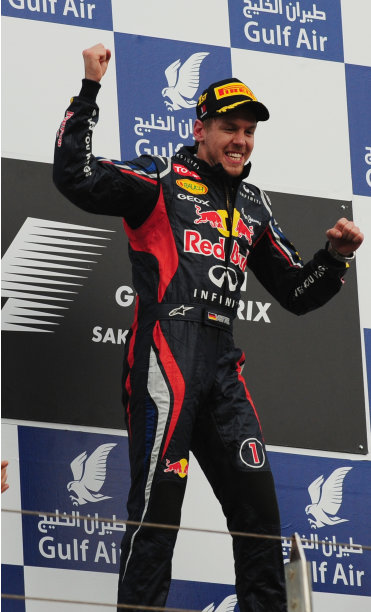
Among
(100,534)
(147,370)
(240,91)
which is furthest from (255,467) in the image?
(240,91)

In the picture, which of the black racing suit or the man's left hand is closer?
the black racing suit

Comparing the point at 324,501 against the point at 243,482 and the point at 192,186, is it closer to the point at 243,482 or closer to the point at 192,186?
the point at 243,482

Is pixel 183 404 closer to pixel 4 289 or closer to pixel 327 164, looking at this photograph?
pixel 4 289

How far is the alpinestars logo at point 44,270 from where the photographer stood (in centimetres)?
399

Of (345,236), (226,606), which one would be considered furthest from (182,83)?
(226,606)

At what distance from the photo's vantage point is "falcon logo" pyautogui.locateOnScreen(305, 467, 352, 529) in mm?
4133

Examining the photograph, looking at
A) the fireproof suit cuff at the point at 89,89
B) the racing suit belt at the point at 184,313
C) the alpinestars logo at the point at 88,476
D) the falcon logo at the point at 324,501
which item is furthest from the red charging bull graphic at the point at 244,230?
the falcon logo at the point at 324,501

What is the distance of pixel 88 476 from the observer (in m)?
3.91

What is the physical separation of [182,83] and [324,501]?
4.24 ft

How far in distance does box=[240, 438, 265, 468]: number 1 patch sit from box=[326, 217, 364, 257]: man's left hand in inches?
22.0

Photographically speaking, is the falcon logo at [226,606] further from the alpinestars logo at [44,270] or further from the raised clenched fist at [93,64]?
the raised clenched fist at [93,64]

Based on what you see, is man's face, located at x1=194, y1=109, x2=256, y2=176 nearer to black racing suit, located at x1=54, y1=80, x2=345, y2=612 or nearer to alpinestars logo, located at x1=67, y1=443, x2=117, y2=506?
black racing suit, located at x1=54, y1=80, x2=345, y2=612

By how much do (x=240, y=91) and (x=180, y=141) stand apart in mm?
623

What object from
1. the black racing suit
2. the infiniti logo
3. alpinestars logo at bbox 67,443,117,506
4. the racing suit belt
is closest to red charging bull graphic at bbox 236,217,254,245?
the black racing suit
